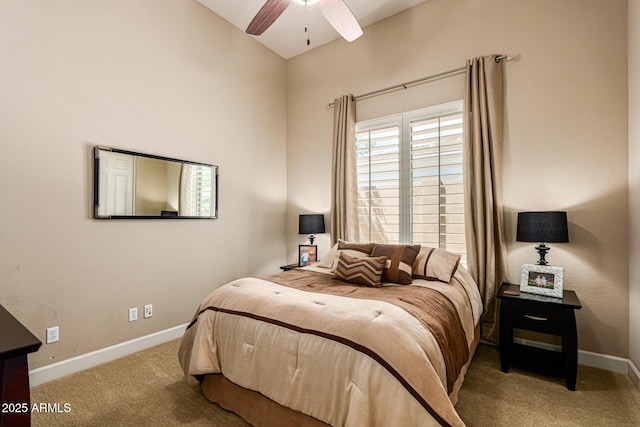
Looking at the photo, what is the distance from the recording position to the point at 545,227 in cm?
231

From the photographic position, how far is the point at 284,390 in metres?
1.54

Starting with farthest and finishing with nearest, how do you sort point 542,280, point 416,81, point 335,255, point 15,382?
1. point 416,81
2. point 335,255
3. point 542,280
4. point 15,382

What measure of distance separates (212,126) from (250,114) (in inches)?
24.9

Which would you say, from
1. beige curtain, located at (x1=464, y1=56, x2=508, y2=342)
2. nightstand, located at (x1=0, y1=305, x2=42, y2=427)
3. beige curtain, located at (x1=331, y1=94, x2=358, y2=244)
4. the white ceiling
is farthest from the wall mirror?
beige curtain, located at (x1=464, y1=56, x2=508, y2=342)

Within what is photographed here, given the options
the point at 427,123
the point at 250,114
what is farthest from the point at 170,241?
the point at 427,123

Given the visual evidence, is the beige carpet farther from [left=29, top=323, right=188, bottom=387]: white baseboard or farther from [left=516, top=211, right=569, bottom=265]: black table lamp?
[left=516, top=211, right=569, bottom=265]: black table lamp

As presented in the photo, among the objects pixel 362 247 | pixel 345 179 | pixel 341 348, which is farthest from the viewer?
pixel 345 179

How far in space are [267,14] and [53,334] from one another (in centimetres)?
296

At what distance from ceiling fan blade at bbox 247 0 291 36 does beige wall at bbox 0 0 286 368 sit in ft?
3.47

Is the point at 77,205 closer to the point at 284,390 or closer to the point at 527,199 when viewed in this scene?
the point at 284,390

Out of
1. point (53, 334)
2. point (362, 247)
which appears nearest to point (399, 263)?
point (362, 247)

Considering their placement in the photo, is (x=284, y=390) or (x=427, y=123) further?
(x=427, y=123)

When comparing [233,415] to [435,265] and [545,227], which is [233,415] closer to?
[435,265]

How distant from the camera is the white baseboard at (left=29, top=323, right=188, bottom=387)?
222 cm
